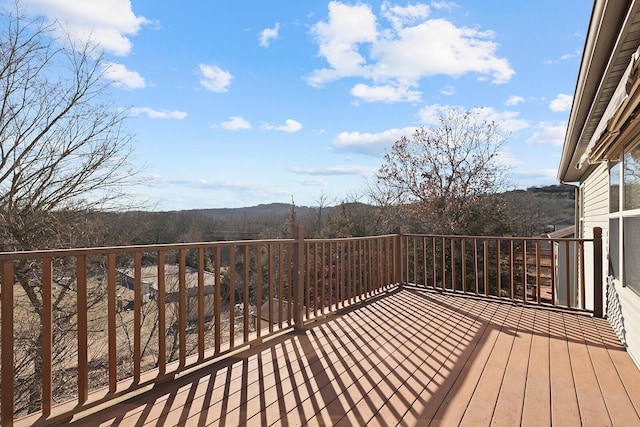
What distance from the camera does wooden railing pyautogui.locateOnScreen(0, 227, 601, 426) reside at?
1.87 meters

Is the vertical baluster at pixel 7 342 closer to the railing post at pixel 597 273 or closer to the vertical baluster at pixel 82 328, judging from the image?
the vertical baluster at pixel 82 328

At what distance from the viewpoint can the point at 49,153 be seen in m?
6.15

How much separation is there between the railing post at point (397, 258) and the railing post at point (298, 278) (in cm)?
245

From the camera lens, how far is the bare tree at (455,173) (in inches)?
460

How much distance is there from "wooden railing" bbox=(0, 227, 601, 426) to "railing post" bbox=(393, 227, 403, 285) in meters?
0.02

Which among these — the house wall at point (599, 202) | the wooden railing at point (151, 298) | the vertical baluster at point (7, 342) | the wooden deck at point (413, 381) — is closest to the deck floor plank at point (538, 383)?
the wooden deck at point (413, 381)

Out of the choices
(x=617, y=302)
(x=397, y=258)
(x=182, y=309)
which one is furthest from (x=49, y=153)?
(x=617, y=302)

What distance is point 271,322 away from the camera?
334cm

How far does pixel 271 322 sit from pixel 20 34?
6285 millimetres

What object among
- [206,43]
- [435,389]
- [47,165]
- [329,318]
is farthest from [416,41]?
[47,165]

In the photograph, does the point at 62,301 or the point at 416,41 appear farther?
the point at 416,41

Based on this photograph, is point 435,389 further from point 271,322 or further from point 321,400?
point 271,322

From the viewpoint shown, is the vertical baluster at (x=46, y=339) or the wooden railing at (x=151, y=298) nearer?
the vertical baluster at (x=46, y=339)

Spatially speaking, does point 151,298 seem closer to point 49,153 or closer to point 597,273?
point 49,153
